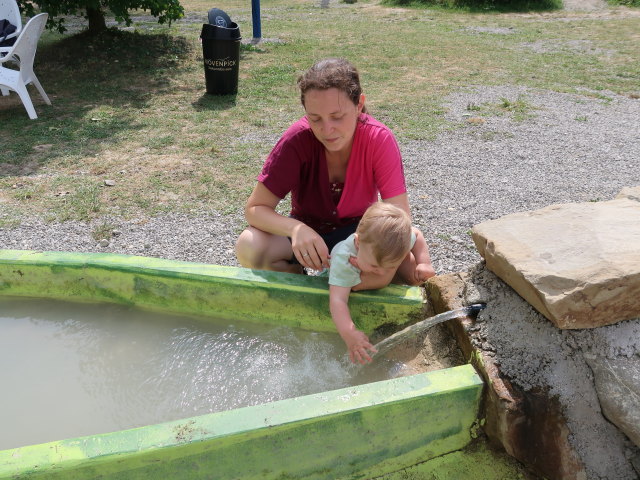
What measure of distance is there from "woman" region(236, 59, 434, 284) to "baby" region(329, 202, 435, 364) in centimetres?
14

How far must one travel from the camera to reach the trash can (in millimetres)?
6141

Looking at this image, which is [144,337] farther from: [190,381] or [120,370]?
[190,381]

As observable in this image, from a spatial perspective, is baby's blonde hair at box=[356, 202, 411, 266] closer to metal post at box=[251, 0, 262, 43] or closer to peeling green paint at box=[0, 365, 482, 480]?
peeling green paint at box=[0, 365, 482, 480]

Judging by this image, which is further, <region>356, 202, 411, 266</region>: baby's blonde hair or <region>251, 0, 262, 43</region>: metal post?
<region>251, 0, 262, 43</region>: metal post

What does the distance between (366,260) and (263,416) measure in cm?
67

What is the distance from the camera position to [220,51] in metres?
6.16

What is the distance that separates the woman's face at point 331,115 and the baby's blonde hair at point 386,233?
354mm

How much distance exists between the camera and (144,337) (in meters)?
2.13

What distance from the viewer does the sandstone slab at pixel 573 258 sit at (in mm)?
1532

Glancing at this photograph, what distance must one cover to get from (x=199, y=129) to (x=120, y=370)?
3709mm

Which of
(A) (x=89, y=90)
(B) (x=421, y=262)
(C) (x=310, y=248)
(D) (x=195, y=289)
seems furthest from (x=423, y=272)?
(A) (x=89, y=90)

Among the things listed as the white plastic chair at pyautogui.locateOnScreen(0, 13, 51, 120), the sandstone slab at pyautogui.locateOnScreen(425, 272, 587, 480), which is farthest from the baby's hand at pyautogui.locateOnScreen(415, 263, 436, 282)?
the white plastic chair at pyautogui.locateOnScreen(0, 13, 51, 120)

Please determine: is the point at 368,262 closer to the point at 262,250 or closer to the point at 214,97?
the point at 262,250

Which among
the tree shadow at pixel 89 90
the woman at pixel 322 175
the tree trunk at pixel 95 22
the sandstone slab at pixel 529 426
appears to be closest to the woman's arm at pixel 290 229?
the woman at pixel 322 175
